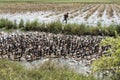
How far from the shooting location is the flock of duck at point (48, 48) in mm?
18750

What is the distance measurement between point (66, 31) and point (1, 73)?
50.8ft

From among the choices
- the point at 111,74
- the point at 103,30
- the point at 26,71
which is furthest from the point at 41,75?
the point at 103,30

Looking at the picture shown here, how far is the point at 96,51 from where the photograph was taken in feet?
65.0

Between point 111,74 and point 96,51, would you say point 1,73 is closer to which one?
point 111,74

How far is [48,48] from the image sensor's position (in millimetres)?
20125

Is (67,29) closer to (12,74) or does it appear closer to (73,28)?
(73,28)

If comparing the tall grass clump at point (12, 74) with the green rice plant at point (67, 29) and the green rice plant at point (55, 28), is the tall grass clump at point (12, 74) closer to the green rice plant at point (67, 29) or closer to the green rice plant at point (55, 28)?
the green rice plant at point (67, 29)

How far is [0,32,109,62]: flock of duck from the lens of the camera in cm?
1875

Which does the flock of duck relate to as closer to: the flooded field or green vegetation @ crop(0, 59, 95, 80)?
green vegetation @ crop(0, 59, 95, 80)

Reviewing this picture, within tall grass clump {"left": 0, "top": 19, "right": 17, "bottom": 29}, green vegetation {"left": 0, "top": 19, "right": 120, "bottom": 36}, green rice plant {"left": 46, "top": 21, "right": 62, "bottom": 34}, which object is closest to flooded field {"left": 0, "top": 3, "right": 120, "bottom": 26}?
green vegetation {"left": 0, "top": 19, "right": 120, "bottom": 36}

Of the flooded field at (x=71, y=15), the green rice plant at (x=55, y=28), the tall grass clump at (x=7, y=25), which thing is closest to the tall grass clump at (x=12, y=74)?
the green rice plant at (x=55, y=28)

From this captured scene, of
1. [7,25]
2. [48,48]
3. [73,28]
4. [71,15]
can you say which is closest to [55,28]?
[73,28]

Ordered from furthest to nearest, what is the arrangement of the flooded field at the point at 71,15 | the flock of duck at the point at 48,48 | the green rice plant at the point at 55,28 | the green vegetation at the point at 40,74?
1. the flooded field at the point at 71,15
2. the green rice plant at the point at 55,28
3. the flock of duck at the point at 48,48
4. the green vegetation at the point at 40,74

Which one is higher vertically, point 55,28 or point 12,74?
point 12,74
